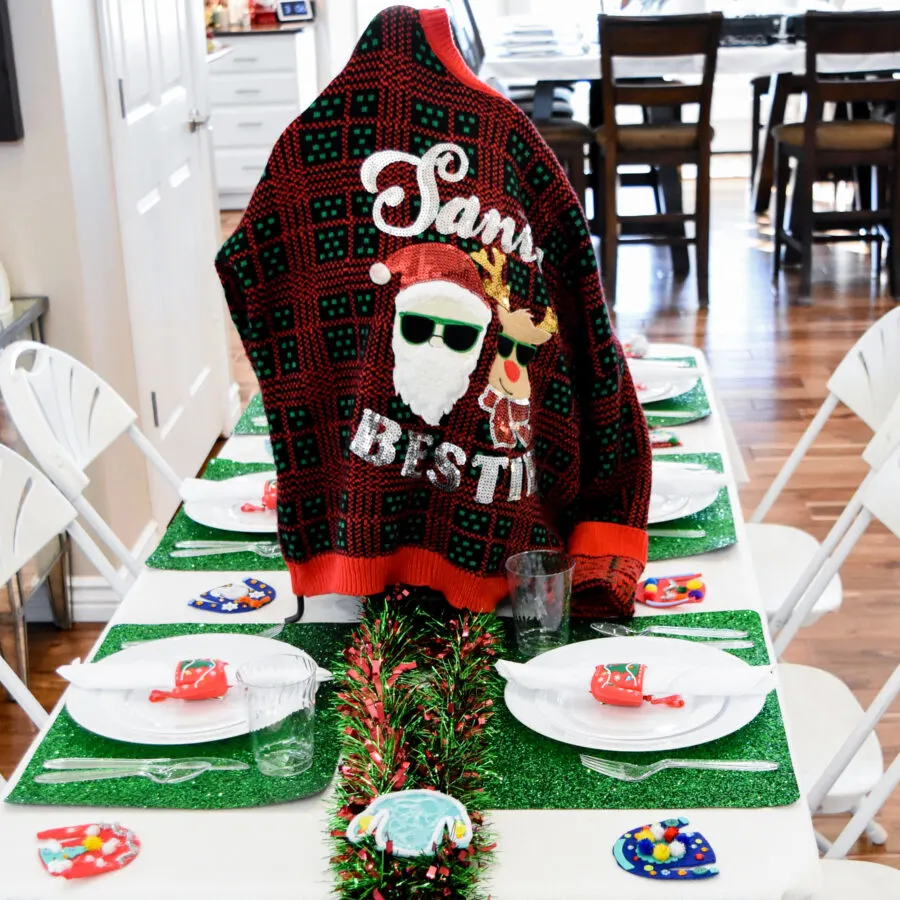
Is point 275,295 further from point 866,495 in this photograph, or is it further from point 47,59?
point 47,59

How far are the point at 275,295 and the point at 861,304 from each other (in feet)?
12.7

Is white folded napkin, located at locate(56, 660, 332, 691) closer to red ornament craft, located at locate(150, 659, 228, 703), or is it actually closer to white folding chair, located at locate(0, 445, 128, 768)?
red ornament craft, located at locate(150, 659, 228, 703)

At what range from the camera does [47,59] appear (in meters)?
2.36

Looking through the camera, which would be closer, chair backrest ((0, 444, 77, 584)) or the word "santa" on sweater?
the word "santa" on sweater

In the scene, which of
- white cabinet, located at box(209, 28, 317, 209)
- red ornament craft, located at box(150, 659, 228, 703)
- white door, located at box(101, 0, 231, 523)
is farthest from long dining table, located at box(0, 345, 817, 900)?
white cabinet, located at box(209, 28, 317, 209)

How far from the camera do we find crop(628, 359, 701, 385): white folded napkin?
1.99 meters

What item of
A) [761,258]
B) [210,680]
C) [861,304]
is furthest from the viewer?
[761,258]

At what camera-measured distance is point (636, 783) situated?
107 cm

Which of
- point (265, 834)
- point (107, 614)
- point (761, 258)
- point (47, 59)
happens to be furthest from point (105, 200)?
point (761, 258)

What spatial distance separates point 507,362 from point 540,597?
0.75ft

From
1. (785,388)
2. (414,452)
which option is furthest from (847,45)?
(414,452)

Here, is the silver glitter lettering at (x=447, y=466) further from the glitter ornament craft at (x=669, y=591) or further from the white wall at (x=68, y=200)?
the white wall at (x=68, y=200)

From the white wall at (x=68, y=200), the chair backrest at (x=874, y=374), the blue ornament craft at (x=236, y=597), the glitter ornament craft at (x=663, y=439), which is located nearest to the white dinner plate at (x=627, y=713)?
the blue ornament craft at (x=236, y=597)

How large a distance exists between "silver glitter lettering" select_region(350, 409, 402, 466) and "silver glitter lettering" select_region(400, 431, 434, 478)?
1cm
